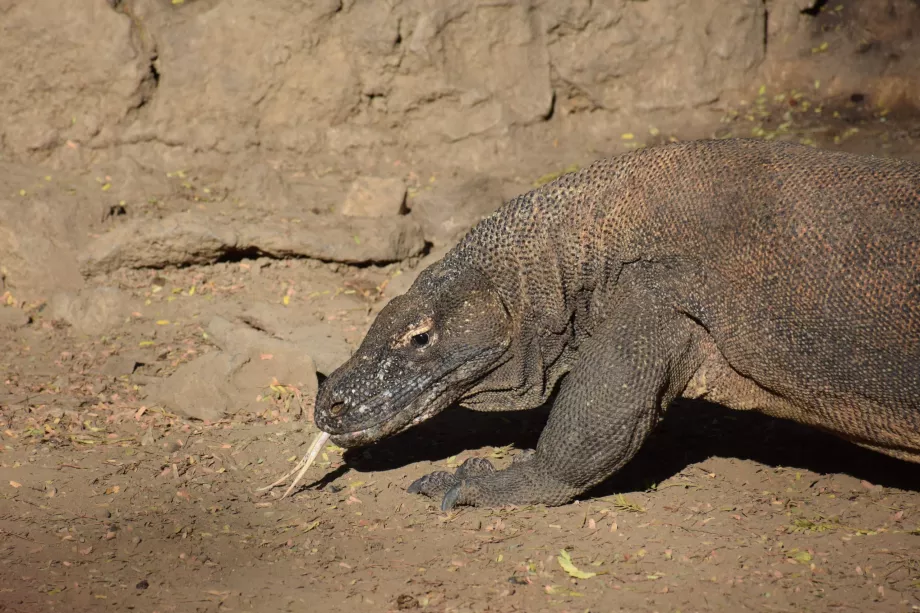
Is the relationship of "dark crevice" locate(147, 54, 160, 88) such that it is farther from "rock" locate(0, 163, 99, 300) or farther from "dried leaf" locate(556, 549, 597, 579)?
"dried leaf" locate(556, 549, 597, 579)

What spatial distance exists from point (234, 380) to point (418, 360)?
1.66 m

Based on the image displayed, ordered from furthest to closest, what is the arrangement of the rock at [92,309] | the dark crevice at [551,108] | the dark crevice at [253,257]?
the dark crevice at [551,108] < the dark crevice at [253,257] < the rock at [92,309]

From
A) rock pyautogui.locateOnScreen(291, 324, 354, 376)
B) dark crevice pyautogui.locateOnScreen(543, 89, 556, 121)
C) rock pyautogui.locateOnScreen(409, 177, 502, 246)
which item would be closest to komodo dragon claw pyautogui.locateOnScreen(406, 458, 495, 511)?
rock pyautogui.locateOnScreen(291, 324, 354, 376)

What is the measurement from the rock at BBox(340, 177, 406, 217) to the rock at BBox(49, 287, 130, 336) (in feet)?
6.03

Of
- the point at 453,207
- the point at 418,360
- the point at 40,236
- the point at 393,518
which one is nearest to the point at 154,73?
the point at 40,236

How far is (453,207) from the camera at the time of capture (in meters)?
7.47

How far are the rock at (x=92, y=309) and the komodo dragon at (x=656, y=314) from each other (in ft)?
9.04

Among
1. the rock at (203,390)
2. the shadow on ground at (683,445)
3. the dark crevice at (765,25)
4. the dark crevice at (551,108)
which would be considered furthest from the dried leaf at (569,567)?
the dark crevice at (765,25)

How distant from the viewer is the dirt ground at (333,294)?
3975mm

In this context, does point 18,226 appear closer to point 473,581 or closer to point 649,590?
point 473,581

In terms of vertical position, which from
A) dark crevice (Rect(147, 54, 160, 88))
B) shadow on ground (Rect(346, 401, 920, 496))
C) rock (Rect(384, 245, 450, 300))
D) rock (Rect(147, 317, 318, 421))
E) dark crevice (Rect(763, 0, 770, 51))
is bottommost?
shadow on ground (Rect(346, 401, 920, 496))

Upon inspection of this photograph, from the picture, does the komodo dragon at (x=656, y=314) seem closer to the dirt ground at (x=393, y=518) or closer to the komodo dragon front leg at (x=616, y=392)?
→ the komodo dragon front leg at (x=616, y=392)

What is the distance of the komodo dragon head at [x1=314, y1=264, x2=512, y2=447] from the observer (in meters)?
4.42

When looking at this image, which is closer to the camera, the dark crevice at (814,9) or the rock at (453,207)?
the rock at (453,207)
